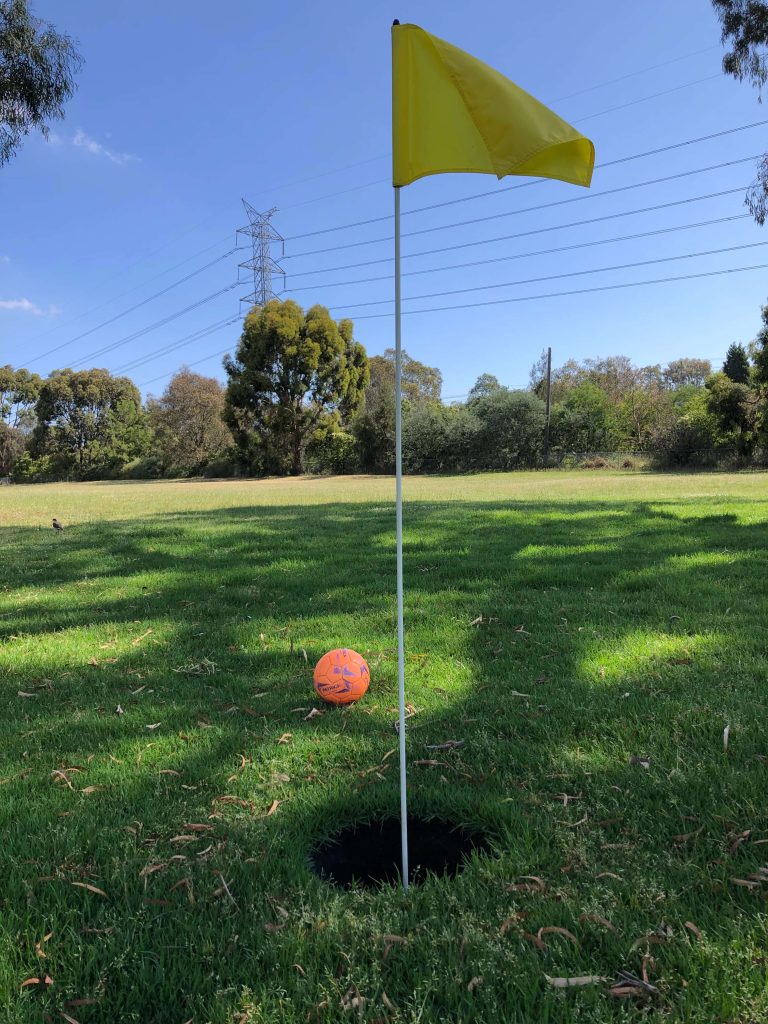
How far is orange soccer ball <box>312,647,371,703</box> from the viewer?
3166 mm

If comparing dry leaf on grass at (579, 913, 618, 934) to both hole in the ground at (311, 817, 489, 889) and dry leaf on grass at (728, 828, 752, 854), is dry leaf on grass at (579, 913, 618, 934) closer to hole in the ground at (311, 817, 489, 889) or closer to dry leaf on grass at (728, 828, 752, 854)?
hole in the ground at (311, 817, 489, 889)

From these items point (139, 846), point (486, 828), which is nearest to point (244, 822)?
point (139, 846)

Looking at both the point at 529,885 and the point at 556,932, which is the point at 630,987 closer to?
the point at 556,932

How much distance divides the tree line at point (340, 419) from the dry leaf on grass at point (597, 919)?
1273 inches

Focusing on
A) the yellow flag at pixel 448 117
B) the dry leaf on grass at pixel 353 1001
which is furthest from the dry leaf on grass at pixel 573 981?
the yellow flag at pixel 448 117

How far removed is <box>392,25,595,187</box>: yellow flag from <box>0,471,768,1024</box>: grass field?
2.17 m

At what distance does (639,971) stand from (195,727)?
2.11 metres

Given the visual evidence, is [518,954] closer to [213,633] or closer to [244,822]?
[244,822]

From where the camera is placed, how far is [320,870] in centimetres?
197

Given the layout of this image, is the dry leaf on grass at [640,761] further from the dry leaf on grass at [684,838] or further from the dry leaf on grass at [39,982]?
the dry leaf on grass at [39,982]

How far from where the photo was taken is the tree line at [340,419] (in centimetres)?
3541

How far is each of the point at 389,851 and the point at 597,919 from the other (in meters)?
0.72

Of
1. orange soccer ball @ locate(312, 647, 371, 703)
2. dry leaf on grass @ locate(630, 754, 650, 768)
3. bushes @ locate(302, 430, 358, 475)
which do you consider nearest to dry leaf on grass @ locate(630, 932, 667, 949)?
dry leaf on grass @ locate(630, 754, 650, 768)

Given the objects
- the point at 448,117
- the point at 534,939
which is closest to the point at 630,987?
the point at 534,939
